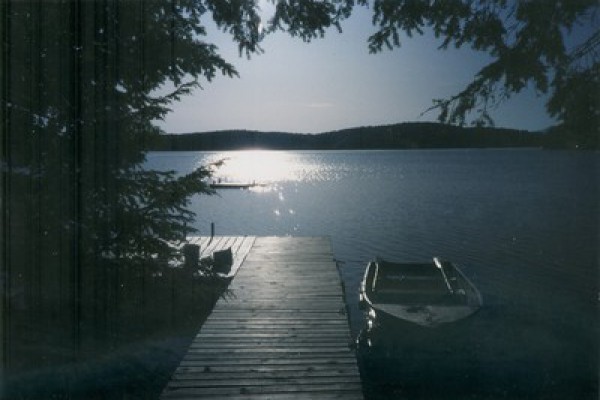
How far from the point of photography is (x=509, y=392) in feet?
43.4

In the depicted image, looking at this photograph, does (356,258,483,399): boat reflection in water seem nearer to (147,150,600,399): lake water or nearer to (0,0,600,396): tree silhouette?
(147,150,600,399): lake water

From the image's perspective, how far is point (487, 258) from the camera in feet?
104

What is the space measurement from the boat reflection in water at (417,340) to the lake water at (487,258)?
0.06m

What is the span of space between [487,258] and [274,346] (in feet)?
83.7

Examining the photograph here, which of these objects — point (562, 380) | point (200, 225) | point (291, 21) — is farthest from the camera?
point (200, 225)

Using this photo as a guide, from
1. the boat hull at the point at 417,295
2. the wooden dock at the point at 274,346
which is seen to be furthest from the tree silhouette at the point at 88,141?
the boat hull at the point at 417,295

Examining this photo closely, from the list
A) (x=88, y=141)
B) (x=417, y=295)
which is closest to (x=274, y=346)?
→ (x=88, y=141)

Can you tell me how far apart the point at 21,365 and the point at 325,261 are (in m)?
9.27

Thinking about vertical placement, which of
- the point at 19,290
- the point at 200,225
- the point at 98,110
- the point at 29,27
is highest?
the point at 29,27

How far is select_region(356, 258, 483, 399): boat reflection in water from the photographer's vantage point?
534 inches

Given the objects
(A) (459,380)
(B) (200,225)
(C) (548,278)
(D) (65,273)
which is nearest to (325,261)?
(A) (459,380)

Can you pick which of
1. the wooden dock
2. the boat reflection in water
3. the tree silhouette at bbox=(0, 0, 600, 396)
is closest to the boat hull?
the boat reflection in water

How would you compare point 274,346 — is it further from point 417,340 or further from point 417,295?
point 417,295

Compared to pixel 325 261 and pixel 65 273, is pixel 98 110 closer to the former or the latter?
pixel 65 273
